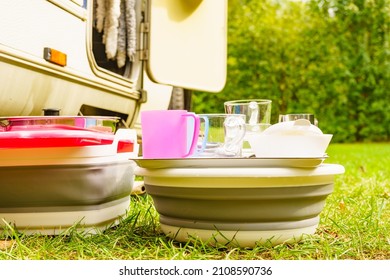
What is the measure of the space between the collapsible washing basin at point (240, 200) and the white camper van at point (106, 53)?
2.47 ft

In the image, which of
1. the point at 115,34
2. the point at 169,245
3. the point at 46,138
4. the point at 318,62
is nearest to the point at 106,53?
the point at 115,34

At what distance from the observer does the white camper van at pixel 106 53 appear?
194cm

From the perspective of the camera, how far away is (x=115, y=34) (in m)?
2.72

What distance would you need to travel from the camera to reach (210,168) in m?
1.37

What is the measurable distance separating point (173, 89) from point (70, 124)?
2467 millimetres

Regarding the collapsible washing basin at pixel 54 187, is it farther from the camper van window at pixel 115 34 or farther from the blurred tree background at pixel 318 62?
the blurred tree background at pixel 318 62

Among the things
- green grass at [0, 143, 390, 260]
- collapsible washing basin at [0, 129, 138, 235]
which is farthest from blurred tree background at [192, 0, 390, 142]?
collapsible washing basin at [0, 129, 138, 235]

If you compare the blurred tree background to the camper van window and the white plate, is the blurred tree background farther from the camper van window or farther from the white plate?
the white plate

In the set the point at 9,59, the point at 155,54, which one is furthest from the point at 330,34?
the point at 9,59

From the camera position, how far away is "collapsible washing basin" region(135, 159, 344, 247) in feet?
4.45

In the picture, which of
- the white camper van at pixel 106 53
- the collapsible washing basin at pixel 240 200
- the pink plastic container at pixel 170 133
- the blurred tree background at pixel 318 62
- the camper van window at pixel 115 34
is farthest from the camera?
the blurred tree background at pixel 318 62

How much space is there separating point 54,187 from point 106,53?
1.41 meters

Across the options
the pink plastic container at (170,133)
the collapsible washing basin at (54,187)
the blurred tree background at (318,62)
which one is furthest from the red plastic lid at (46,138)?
the blurred tree background at (318,62)
